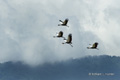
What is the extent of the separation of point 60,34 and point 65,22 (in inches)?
317

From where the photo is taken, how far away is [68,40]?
197375 millimetres

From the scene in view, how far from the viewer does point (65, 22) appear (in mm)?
197000

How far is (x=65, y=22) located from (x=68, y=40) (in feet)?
36.9

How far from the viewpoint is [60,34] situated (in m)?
198

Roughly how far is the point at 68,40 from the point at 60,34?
621 centimetres
